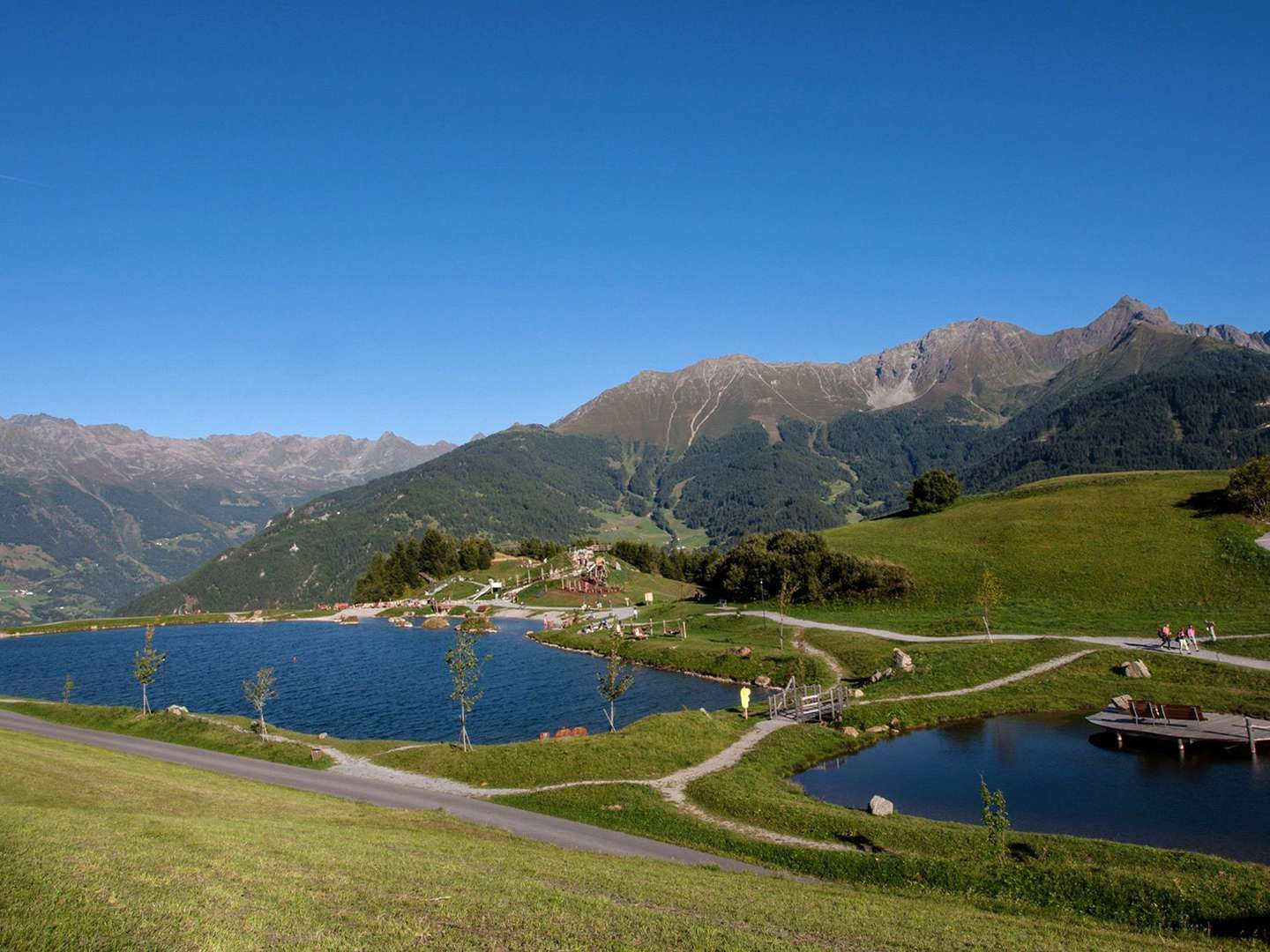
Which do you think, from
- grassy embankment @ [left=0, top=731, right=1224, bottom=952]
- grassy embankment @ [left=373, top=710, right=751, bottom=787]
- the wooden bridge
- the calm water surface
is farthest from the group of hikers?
grassy embankment @ [left=0, top=731, right=1224, bottom=952]

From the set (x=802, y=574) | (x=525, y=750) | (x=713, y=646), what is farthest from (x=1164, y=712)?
(x=802, y=574)

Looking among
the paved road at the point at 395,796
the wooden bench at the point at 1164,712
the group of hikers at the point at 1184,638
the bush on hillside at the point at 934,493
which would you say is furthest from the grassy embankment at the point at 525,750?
the bush on hillside at the point at 934,493

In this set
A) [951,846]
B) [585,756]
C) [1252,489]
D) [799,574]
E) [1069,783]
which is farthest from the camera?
[799,574]

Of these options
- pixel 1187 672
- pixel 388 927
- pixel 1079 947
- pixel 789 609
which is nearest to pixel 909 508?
pixel 789 609

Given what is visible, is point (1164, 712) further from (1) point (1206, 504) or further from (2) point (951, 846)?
(1) point (1206, 504)

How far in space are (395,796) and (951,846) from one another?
1090 inches

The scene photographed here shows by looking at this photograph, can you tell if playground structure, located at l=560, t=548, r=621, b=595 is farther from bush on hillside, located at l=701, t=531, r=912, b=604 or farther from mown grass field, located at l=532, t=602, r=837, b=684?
bush on hillside, located at l=701, t=531, r=912, b=604

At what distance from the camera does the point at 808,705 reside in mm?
53281

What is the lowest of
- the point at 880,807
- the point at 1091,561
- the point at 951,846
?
the point at 880,807

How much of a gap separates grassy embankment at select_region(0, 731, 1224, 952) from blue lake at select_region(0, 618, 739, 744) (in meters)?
36.2

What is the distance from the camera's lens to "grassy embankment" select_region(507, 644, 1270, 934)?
2289 centimetres

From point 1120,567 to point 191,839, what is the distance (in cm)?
8845

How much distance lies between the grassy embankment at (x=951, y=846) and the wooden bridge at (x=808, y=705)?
4.55 ft

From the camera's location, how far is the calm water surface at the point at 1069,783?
31.8 metres
